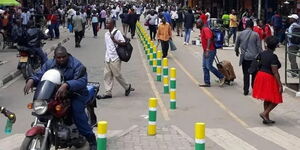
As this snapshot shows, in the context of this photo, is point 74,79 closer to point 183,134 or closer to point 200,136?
point 200,136

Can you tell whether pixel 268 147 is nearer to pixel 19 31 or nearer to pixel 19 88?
pixel 19 88

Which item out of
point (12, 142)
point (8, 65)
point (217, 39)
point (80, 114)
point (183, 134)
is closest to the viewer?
point (80, 114)

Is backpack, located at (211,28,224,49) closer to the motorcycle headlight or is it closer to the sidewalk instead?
the sidewalk

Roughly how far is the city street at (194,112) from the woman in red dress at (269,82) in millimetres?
A: 437

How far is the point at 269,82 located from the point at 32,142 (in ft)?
16.0

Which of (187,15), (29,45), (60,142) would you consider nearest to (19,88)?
(29,45)

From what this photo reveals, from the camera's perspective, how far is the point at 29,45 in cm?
1514

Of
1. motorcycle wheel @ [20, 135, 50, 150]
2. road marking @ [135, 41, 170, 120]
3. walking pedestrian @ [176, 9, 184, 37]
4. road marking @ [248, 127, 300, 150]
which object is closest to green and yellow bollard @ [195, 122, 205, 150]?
motorcycle wheel @ [20, 135, 50, 150]

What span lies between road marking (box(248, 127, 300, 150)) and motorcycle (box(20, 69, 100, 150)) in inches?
133

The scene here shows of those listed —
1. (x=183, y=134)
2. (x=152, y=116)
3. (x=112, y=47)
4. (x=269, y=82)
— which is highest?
(x=112, y=47)

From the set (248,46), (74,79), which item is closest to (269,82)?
(248,46)

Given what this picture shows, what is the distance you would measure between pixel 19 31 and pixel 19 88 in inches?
77.2

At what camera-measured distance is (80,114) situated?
7.00 m

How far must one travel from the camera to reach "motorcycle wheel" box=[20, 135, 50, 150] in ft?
20.6
